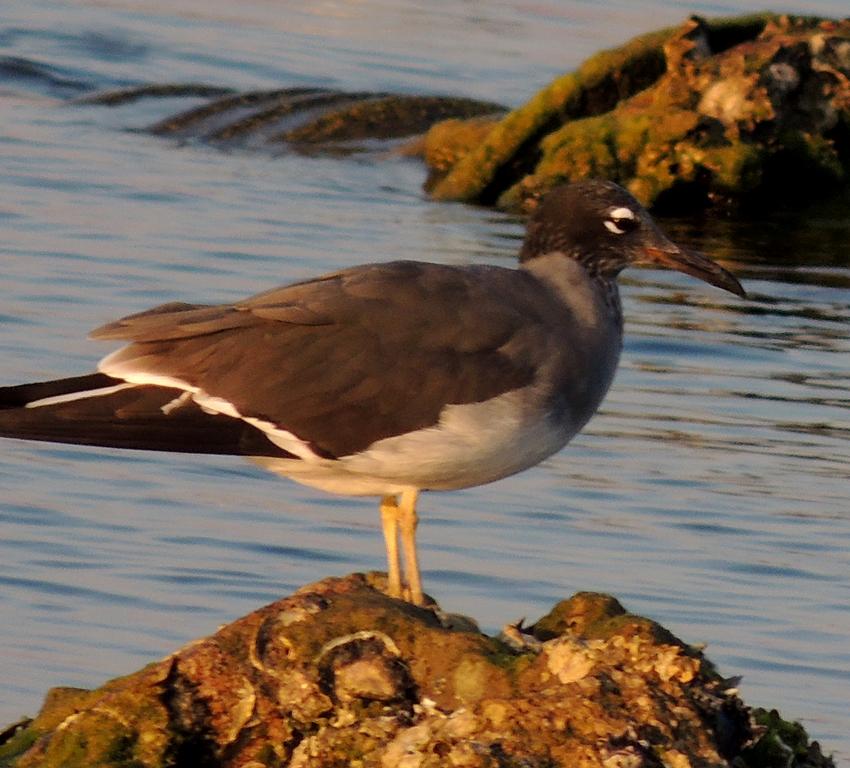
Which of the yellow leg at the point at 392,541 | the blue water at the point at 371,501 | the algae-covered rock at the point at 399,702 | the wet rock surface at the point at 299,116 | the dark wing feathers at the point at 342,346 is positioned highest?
the dark wing feathers at the point at 342,346

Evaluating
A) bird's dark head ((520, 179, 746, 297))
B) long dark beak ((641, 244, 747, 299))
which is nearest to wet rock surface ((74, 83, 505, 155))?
long dark beak ((641, 244, 747, 299))

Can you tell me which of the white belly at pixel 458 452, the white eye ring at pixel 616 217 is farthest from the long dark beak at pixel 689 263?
the white belly at pixel 458 452

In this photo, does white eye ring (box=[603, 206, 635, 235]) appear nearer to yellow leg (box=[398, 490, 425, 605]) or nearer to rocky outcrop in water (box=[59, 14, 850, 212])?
yellow leg (box=[398, 490, 425, 605])

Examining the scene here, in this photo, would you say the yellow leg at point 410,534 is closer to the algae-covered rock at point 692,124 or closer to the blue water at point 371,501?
the blue water at point 371,501

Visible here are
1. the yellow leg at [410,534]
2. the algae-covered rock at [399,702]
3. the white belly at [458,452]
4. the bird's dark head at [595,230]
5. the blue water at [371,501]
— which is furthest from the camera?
the blue water at [371,501]

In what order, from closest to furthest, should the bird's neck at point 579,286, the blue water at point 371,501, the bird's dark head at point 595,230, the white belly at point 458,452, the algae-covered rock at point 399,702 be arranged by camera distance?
the algae-covered rock at point 399,702
the white belly at point 458,452
the bird's neck at point 579,286
the bird's dark head at point 595,230
the blue water at point 371,501

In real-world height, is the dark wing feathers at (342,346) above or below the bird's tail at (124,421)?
above

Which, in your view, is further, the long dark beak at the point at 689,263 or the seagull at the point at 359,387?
the long dark beak at the point at 689,263

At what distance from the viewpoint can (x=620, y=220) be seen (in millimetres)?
7395

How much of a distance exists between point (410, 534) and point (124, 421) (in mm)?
915

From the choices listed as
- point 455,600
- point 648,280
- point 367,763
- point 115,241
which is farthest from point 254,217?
point 367,763

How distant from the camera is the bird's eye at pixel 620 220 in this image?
7.38 m

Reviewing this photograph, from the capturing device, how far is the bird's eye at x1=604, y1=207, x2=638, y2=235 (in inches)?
291

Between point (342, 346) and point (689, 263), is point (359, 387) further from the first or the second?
point (689, 263)
